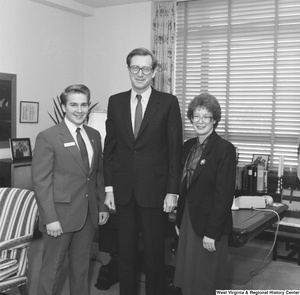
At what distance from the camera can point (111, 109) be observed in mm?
2750

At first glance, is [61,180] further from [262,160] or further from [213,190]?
[262,160]

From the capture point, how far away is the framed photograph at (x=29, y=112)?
17.7ft

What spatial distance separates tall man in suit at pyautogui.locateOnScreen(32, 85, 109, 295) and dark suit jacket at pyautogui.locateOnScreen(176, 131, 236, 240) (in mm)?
648

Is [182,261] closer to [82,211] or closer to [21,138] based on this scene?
[82,211]

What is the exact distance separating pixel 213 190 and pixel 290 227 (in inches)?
86.1

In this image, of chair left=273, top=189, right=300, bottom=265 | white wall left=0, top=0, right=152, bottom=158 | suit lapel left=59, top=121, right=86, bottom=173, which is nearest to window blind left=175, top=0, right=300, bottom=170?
chair left=273, top=189, right=300, bottom=265

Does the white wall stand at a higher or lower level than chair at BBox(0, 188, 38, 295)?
higher

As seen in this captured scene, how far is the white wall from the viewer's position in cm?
527

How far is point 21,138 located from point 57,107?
0.71 metres

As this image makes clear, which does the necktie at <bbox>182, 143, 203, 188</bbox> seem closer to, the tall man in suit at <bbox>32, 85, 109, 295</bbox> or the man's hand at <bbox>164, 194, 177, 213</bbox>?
the man's hand at <bbox>164, 194, 177, 213</bbox>

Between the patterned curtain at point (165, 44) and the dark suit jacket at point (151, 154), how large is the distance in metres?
3.19

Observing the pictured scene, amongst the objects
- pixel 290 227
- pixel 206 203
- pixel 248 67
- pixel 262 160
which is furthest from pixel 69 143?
pixel 248 67

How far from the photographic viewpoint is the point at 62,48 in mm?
6016

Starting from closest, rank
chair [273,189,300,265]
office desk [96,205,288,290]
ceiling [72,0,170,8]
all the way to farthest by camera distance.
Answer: office desk [96,205,288,290] < chair [273,189,300,265] < ceiling [72,0,170,8]
